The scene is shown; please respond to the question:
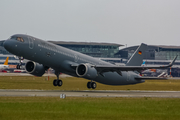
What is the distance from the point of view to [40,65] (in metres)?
39.3

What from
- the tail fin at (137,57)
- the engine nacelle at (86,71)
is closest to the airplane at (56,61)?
the engine nacelle at (86,71)

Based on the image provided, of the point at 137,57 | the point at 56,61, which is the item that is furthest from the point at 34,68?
the point at 137,57

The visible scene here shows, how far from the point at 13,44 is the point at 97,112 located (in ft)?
60.3

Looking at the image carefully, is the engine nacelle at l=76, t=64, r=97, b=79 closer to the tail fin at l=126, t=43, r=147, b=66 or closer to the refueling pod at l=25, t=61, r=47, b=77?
the refueling pod at l=25, t=61, r=47, b=77

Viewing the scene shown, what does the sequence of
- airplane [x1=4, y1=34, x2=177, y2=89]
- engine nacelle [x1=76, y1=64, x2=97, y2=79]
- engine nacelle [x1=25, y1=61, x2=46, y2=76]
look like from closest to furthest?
airplane [x1=4, y1=34, x2=177, y2=89] → engine nacelle [x1=76, y1=64, x2=97, y2=79] → engine nacelle [x1=25, y1=61, x2=46, y2=76]

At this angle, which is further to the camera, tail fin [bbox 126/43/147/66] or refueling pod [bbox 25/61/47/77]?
tail fin [bbox 126/43/147/66]

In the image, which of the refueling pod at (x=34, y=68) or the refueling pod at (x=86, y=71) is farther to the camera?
the refueling pod at (x=34, y=68)

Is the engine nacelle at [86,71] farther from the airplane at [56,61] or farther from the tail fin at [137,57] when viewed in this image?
the tail fin at [137,57]

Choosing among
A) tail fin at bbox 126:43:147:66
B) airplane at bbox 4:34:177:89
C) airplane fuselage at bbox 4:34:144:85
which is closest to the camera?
airplane fuselage at bbox 4:34:144:85

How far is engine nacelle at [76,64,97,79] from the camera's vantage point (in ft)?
123

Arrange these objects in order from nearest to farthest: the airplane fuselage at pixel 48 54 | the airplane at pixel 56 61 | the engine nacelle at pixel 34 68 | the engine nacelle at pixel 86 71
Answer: the airplane fuselage at pixel 48 54 < the airplane at pixel 56 61 < the engine nacelle at pixel 86 71 < the engine nacelle at pixel 34 68

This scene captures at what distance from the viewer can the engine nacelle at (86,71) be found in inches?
1474

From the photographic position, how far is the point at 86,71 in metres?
37.3

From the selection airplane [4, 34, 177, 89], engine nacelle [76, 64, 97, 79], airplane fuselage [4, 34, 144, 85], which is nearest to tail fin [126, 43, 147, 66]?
airplane [4, 34, 177, 89]
